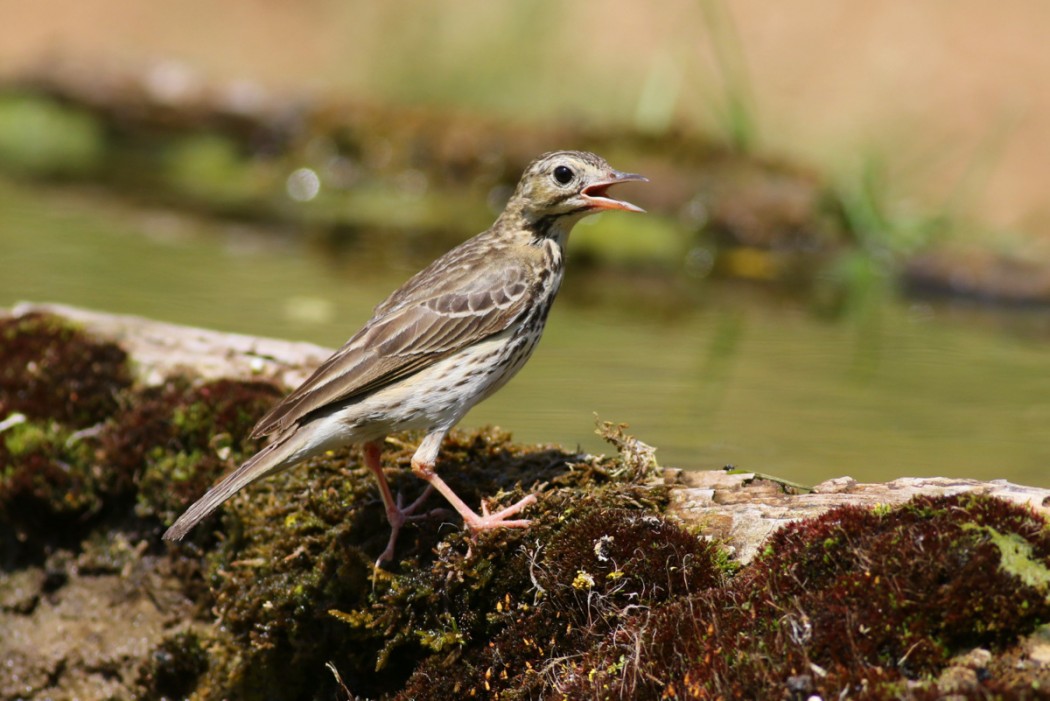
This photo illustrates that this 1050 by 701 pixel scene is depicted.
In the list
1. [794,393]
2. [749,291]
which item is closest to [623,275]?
[749,291]

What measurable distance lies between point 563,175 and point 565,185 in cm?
5

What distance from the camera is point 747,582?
4.57m

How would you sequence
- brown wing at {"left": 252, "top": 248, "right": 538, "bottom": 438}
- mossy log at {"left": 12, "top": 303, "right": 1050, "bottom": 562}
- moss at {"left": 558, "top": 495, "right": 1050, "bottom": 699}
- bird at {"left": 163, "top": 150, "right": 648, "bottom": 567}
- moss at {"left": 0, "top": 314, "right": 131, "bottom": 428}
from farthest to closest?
moss at {"left": 0, "top": 314, "right": 131, "bottom": 428}
brown wing at {"left": 252, "top": 248, "right": 538, "bottom": 438}
bird at {"left": 163, "top": 150, "right": 648, "bottom": 567}
mossy log at {"left": 12, "top": 303, "right": 1050, "bottom": 562}
moss at {"left": 558, "top": 495, "right": 1050, "bottom": 699}

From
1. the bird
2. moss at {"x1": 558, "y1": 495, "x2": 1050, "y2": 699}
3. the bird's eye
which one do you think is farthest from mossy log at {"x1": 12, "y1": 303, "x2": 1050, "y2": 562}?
the bird's eye

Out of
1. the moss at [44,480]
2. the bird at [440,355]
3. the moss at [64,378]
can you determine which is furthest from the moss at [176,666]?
the moss at [64,378]

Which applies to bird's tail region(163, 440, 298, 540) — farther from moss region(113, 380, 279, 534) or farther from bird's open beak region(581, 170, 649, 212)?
bird's open beak region(581, 170, 649, 212)

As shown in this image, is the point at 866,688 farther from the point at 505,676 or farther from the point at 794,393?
the point at 794,393

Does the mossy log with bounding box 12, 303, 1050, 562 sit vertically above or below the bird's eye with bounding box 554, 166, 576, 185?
below

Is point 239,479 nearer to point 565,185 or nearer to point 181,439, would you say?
point 181,439

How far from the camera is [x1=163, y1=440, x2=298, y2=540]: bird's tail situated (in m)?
5.31

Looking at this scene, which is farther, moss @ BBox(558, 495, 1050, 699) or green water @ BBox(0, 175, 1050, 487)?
green water @ BBox(0, 175, 1050, 487)

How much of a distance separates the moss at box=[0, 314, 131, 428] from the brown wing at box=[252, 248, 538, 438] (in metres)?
1.64

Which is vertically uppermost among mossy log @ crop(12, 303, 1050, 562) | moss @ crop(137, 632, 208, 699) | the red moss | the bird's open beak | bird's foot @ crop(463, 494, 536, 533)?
the bird's open beak

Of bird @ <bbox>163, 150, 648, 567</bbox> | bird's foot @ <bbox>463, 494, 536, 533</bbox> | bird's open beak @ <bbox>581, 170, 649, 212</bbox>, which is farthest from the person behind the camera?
bird's open beak @ <bbox>581, 170, 649, 212</bbox>
